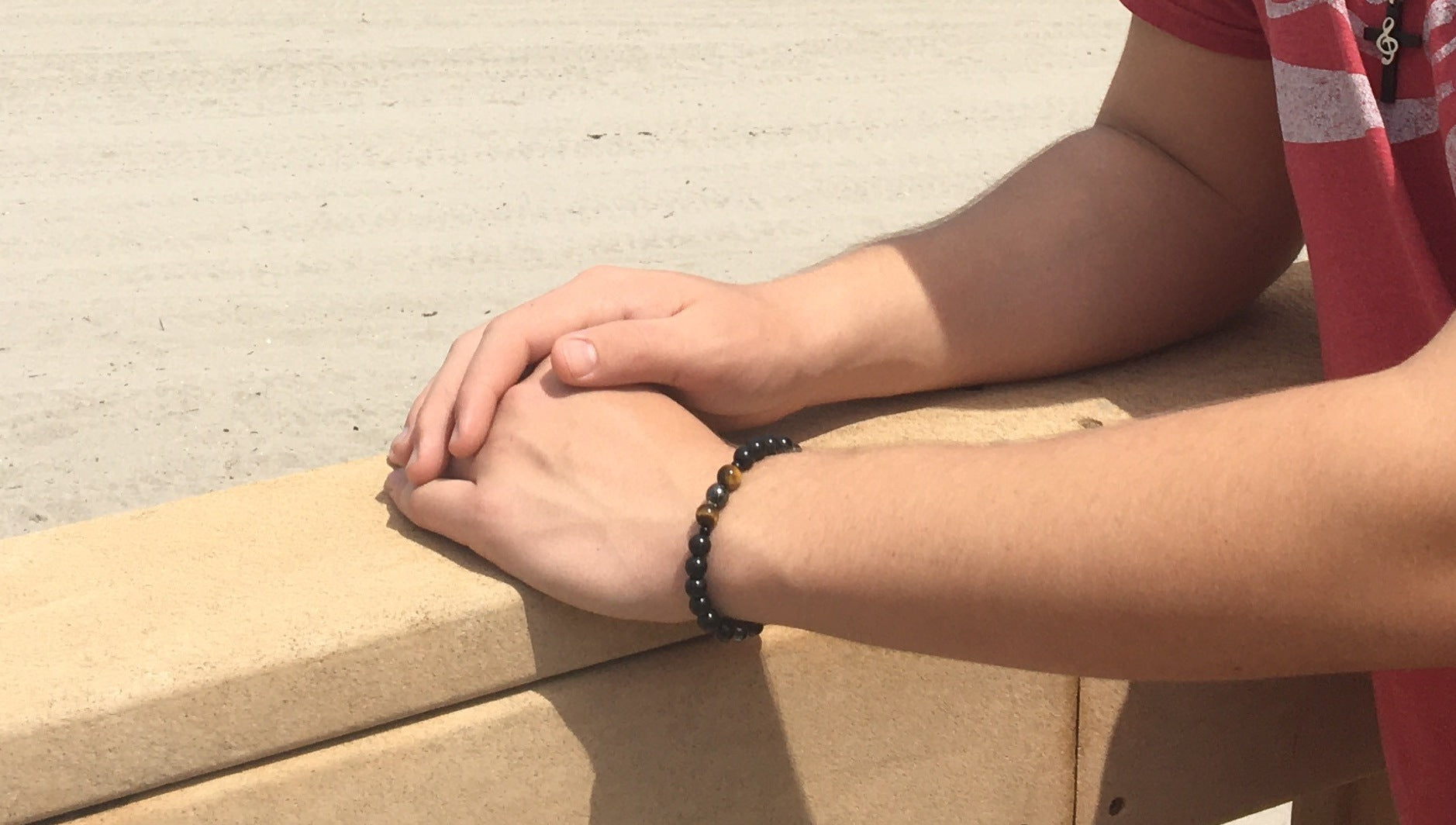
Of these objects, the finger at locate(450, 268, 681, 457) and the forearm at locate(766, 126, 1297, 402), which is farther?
the forearm at locate(766, 126, 1297, 402)

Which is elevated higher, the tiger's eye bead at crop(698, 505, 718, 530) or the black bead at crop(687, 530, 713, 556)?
the tiger's eye bead at crop(698, 505, 718, 530)

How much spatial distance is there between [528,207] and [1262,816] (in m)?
2.24

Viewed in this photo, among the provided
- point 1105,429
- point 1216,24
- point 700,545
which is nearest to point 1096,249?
point 1216,24

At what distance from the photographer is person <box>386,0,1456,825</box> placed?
86cm

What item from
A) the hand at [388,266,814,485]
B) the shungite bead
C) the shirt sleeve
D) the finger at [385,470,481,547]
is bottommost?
the finger at [385,470,481,547]

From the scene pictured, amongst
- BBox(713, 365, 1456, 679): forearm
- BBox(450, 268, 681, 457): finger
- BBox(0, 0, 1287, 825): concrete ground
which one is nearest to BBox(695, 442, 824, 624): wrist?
BBox(713, 365, 1456, 679): forearm

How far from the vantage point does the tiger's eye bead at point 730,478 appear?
3.37 ft

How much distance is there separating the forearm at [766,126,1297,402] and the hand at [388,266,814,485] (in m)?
0.08

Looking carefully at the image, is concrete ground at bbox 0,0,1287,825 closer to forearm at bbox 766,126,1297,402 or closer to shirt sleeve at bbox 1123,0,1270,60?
forearm at bbox 766,126,1297,402

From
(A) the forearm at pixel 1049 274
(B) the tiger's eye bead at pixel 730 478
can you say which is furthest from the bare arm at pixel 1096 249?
(B) the tiger's eye bead at pixel 730 478

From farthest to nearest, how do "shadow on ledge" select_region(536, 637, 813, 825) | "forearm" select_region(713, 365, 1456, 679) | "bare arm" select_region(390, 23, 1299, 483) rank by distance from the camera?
"bare arm" select_region(390, 23, 1299, 483), "shadow on ledge" select_region(536, 637, 813, 825), "forearm" select_region(713, 365, 1456, 679)

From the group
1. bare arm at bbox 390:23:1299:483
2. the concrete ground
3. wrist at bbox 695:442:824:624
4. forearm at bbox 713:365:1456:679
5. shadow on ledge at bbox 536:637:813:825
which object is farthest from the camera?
the concrete ground

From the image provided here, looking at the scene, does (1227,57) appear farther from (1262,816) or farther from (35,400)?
(35,400)

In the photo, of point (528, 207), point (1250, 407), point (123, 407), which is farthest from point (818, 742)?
point (528, 207)
